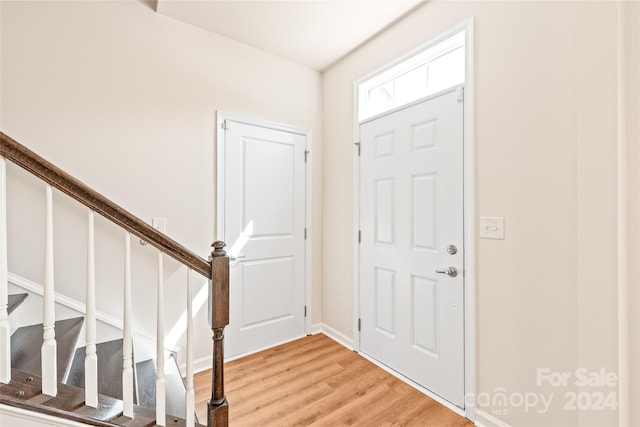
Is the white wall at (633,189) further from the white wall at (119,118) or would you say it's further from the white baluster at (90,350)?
the white wall at (119,118)

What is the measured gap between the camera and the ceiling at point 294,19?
197 cm

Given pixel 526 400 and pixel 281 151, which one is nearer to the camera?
pixel 526 400

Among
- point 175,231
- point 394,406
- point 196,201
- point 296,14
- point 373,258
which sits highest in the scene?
point 296,14

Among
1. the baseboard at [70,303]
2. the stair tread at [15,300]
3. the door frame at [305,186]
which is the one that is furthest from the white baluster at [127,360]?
the door frame at [305,186]

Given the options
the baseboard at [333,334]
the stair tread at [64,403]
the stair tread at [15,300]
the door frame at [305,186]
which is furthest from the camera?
the baseboard at [333,334]

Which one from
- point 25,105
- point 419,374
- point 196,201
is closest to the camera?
point 25,105

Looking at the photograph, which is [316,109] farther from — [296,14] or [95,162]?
[95,162]

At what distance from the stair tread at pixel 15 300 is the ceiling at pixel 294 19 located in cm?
209

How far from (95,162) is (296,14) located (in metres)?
1.77

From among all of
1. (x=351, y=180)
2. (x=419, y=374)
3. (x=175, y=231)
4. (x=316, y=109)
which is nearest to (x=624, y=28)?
(x=351, y=180)

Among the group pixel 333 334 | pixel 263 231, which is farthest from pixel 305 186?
pixel 333 334

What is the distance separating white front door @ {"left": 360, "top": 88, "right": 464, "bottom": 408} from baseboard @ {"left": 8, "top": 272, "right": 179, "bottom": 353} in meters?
1.67

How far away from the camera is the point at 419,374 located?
200 centimetres

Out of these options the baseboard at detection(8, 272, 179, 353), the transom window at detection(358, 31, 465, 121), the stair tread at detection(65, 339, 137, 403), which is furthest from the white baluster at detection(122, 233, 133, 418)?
the transom window at detection(358, 31, 465, 121)
